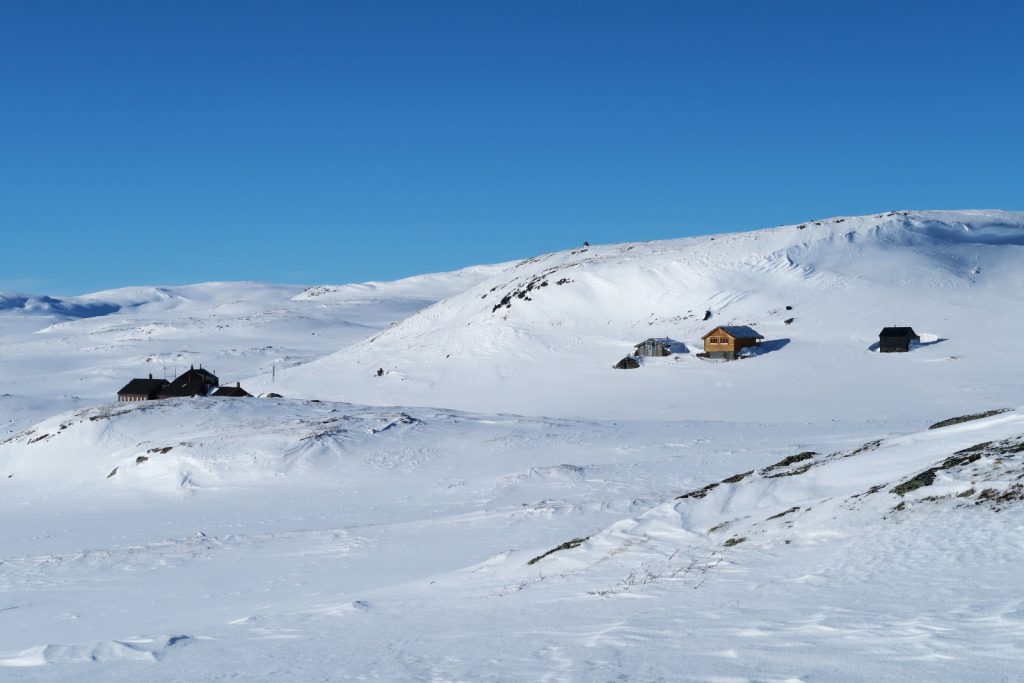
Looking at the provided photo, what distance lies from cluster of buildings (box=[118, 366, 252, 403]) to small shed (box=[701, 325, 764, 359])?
1630 inches

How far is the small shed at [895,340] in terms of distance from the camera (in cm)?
7231

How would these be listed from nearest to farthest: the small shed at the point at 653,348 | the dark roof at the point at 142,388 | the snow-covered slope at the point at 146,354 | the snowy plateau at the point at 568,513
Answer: the snowy plateau at the point at 568,513 → the dark roof at the point at 142,388 → the small shed at the point at 653,348 → the snow-covered slope at the point at 146,354

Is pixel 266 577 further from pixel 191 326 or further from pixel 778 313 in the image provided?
pixel 191 326

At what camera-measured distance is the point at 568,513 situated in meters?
26.2

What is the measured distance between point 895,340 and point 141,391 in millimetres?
67186

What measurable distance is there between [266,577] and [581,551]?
8823 mm

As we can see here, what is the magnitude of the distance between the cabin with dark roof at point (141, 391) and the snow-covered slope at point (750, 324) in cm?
1220

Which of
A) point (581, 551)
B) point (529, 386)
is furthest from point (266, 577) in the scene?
point (529, 386)

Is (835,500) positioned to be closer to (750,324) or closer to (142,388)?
(750,324)

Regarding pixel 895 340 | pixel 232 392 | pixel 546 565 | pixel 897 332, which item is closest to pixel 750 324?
pixel 897 332

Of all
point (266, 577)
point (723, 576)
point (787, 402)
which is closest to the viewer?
point (723, 576)

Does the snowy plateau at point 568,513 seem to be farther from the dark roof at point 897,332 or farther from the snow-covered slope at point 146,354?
the snow-covered slope at point 146,354

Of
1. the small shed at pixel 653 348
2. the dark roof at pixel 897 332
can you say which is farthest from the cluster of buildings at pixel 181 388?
the dark roof at pixel 897 332

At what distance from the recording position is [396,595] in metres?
17.4
